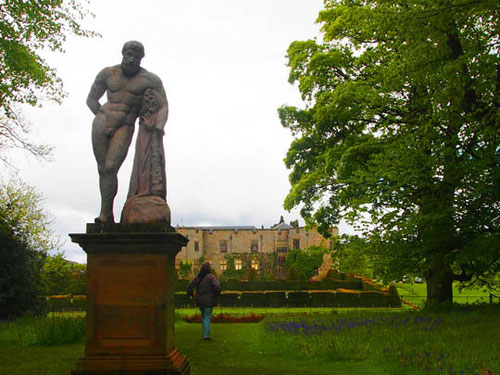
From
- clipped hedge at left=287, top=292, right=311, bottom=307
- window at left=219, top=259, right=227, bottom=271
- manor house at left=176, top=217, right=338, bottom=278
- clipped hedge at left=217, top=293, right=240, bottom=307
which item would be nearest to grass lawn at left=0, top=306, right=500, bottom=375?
clipped hedge at left=217, top=293, right=240, bottom=307

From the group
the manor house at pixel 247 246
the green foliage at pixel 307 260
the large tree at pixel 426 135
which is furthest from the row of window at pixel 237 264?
the large tree at pixel 426 135

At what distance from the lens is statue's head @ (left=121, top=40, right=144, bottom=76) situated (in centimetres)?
632

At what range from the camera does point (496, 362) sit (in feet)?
19.6

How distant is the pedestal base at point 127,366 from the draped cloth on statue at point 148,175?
158cm

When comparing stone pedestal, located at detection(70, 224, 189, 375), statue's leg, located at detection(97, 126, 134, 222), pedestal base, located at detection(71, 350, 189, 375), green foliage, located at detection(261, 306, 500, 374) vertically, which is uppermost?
statue's leg, located at detection(97, 126, 134, 222)

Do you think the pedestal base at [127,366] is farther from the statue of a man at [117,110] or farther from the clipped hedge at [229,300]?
the clipped hedge at [229,300]

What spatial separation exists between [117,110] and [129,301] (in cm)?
244

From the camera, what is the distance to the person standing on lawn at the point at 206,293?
34.1 ft

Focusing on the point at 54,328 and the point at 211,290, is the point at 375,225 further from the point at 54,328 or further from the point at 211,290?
the point at 54,328

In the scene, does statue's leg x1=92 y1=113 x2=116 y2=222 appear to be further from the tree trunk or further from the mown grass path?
the tree trunk

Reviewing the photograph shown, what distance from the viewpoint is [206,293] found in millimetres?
10883

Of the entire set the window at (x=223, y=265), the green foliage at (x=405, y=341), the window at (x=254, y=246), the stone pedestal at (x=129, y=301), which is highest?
the window at (x=254, y=246)

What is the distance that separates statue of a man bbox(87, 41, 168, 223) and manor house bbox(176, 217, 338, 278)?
181 ft

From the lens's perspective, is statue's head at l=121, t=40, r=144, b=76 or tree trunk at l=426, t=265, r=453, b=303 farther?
tree trunk at l=426, t=265, r=453, b=303
